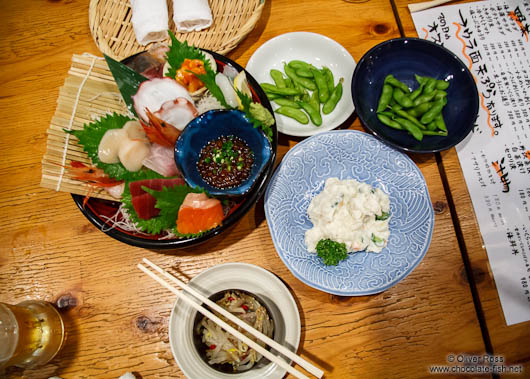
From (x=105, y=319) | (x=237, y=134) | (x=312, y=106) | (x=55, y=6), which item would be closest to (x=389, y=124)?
(x=312, y=106)

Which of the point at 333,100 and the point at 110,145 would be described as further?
the point at 333,100

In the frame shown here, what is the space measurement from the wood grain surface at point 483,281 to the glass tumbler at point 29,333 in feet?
7.28

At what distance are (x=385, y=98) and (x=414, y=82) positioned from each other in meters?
0.30

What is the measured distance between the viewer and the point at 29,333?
1.73 metres

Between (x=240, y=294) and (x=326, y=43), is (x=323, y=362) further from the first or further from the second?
(x=326, y=43)

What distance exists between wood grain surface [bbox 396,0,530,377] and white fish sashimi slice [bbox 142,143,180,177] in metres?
1.54

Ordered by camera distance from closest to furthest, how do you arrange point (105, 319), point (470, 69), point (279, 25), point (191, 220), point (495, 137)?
point (191, 220) < point (105, 319) < point (495, 137) < point (470, 69) < point (279, 25)

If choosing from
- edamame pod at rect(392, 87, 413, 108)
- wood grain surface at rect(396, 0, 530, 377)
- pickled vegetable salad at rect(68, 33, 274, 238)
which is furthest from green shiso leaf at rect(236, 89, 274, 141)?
wood grain surface at rect(396, 0, 530, 377)

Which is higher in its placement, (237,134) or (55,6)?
(55,6)

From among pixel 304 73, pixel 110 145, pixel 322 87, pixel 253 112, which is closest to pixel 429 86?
pixel 322 87

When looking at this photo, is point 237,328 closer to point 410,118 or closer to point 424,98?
point 410,118

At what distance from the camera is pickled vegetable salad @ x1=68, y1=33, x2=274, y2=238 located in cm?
170

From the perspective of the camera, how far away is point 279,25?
233cm

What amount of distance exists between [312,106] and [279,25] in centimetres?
67
